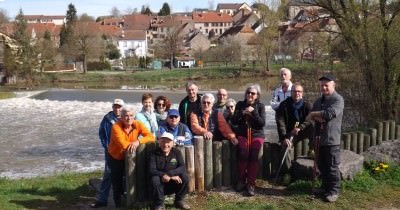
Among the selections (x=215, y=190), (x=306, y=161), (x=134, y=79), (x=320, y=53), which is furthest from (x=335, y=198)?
(x=134, y=79)

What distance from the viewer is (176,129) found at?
26.1ft

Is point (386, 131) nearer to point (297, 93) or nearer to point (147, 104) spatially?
point (297, 93)

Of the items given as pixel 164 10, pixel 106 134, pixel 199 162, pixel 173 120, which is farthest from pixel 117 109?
pixel 164 10

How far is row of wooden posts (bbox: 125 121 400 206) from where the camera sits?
7.61m

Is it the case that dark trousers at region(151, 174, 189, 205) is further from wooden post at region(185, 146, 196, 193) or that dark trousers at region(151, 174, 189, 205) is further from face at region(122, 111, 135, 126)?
face at region(122, 111, 135, 126)

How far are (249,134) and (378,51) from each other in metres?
7.68

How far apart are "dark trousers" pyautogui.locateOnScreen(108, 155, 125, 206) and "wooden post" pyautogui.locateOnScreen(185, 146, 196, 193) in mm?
1034

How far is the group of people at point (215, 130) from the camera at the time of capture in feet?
24.1

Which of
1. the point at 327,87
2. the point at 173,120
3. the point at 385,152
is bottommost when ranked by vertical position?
the point at 385,152

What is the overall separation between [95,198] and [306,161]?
3.79 meters

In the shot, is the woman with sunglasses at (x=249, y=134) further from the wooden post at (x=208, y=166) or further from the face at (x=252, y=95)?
the wooden post at (x=208, y=166)

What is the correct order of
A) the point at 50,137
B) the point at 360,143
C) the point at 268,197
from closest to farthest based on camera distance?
the point at 268,197 < the point at 360,143 < the point at 50,137

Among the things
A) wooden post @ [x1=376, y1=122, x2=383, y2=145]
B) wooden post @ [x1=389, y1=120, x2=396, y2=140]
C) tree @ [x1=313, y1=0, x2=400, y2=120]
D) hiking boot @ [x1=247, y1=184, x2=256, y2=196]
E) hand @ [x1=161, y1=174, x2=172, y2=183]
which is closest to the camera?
hand @ [x1=161, y1=174, x2=172, y2=183]

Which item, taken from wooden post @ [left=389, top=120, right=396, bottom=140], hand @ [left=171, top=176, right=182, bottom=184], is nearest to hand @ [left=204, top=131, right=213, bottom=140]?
hand @ [left=171, top=176, right=182, bottom=184]
